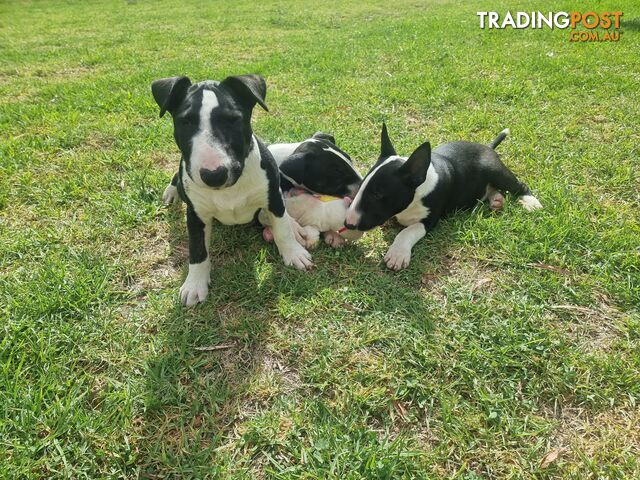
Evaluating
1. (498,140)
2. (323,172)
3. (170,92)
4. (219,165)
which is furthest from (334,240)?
(498,140)

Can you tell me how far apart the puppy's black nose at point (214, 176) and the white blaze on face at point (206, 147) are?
0.06ft

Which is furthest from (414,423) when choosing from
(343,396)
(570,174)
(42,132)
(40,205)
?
(42,132)

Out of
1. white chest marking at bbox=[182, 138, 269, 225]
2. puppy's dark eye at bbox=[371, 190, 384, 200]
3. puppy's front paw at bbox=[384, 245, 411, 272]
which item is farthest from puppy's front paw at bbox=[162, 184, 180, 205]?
puppy's front paw at bbox=[384, 245, 411, 272]

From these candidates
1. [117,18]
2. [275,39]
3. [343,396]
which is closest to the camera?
[343,396]

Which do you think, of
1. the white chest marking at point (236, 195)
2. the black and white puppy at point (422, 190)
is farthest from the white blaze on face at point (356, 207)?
the white chest marking at point (236, 195)

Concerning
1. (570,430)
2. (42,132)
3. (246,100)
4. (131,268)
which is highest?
(246,100)

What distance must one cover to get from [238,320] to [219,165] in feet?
3.31

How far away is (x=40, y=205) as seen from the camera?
154 inches

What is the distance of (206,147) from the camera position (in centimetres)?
239

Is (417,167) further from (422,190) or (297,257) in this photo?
(297,257)

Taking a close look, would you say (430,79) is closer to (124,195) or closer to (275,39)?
(124,195)

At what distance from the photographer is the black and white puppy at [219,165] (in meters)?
2.43

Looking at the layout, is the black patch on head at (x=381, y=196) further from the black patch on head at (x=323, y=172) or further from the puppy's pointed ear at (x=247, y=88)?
the puppy's pointed ear at (x=247, y=88)

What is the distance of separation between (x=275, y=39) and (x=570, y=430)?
36.2 ft
